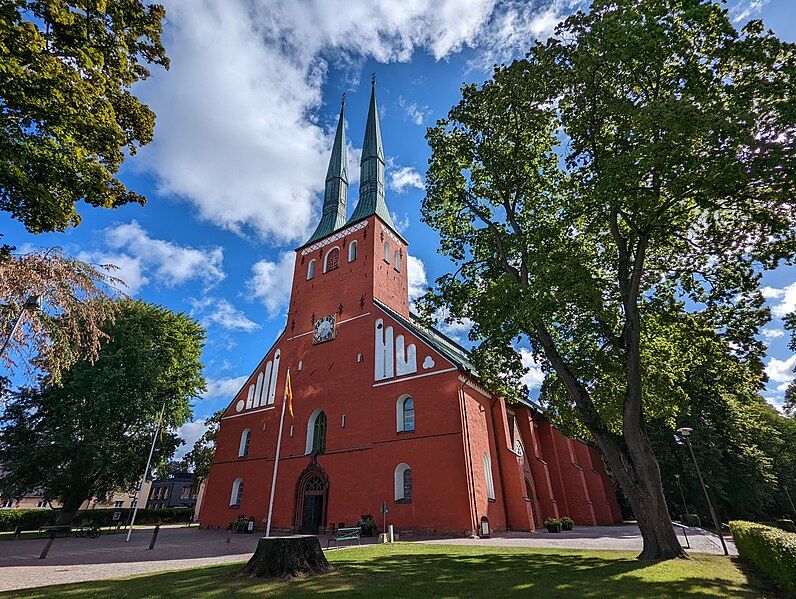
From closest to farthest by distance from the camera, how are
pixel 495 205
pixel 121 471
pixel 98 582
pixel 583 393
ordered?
1. pixel 98 582
2. pixel 583 393
3. pixel 495 205
4. pixel 121 471

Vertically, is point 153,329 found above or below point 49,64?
above

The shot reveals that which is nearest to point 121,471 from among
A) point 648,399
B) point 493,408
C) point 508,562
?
point 493,408

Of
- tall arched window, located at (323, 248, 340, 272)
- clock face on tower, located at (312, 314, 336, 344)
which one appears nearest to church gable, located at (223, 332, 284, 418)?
clock face on tower, located at (312, 314, 336, 344)

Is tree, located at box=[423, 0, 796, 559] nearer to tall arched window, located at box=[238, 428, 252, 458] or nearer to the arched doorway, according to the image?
the arched doorway

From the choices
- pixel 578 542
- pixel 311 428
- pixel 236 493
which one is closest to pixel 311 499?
pixel 311 428

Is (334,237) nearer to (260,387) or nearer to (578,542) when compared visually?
(260,387)

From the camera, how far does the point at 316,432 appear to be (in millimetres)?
23984

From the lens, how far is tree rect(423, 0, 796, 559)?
9266 millimetres

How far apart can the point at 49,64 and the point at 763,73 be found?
15.7 m

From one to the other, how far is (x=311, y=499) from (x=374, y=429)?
18.2ft

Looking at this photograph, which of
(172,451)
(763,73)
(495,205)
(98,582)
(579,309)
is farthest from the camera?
(172,451)

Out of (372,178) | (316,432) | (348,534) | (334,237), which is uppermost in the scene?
(372,178)

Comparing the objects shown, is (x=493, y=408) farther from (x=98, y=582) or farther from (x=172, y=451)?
(x=172, y=451)

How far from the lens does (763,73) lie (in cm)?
958
